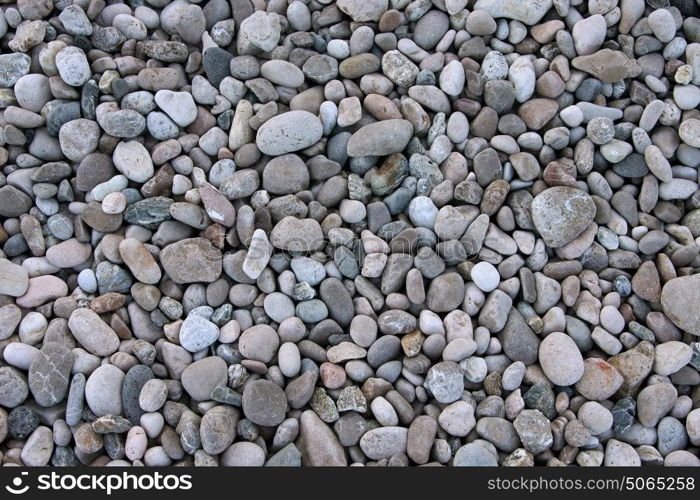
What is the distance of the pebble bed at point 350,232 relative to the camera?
1.36 m

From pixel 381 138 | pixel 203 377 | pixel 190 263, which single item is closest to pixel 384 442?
pixel 203 377

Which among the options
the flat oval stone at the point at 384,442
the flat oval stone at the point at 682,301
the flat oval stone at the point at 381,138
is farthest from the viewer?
the flat oval stone at the point at 381,138

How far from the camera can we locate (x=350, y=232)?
5.05 ft

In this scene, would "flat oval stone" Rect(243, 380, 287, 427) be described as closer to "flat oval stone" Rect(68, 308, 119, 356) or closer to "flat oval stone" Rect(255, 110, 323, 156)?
"flat oval stone" Rect(68, 308, 119, 356)

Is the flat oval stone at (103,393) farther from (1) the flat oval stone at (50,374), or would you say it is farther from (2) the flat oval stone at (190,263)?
(2) the flat oval stone at (190,263)

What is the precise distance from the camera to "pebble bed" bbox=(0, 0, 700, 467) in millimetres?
1357

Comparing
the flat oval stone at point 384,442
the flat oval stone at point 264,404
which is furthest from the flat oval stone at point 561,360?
the flat oval stone at point 264,404

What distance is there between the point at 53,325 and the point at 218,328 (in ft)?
1.25

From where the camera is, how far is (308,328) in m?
1.50

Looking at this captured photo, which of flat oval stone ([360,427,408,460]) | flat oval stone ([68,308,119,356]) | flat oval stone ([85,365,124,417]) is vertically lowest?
flat oval stone ([360,427,408,460])

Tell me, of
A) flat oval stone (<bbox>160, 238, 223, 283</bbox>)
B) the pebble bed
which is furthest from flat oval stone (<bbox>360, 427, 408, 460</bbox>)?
flat oval stone (<bbox>160, 238, 223, 283</bbox>)

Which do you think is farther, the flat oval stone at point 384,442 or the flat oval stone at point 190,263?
the flat oval stone at point 190,263

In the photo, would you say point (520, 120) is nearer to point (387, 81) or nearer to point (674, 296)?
point (387, 81)

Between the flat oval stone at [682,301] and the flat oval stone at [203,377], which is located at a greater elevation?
the flat oval stone at [682,301]
